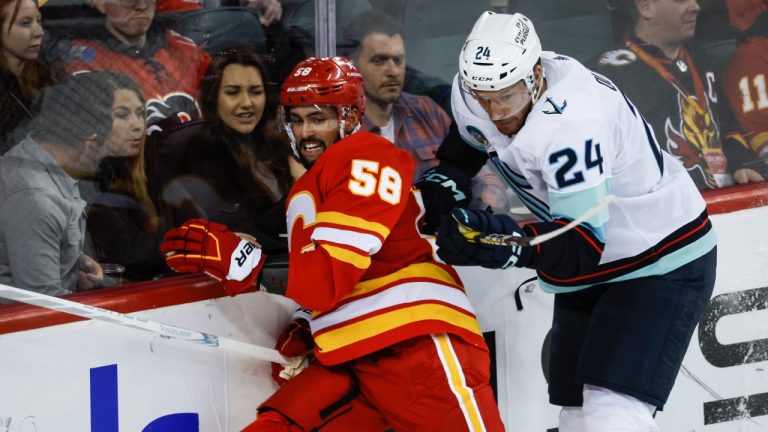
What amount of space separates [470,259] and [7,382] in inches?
36.7

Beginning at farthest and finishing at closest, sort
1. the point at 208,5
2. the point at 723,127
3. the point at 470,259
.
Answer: the point at 723,127 < the point at 208,5 < the point at 470,259

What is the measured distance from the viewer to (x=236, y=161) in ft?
9.02

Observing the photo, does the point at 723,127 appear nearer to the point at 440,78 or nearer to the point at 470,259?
the point at 440,78

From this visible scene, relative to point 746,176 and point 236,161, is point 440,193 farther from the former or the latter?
point 746,176

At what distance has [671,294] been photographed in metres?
2.40

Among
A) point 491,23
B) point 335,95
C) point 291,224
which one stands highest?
point 491,23

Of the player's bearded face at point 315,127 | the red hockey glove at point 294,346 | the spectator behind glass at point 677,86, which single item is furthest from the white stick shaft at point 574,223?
the spectator behind glass at point 677,86

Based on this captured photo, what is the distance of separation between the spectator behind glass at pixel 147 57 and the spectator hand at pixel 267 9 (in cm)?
17

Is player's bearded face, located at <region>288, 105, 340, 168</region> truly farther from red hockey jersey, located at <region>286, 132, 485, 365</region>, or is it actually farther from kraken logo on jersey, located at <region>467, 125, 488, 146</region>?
kraken logo on jersey, located at <region>467, 125, 488, 146</region>

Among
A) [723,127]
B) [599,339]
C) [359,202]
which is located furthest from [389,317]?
[723,127]

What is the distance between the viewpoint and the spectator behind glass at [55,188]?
2324 mm

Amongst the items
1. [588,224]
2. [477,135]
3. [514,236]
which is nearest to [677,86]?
[477,135]

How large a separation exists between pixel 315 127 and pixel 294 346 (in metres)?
0.49

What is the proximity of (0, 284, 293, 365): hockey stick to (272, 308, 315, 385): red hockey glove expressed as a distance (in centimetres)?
2
